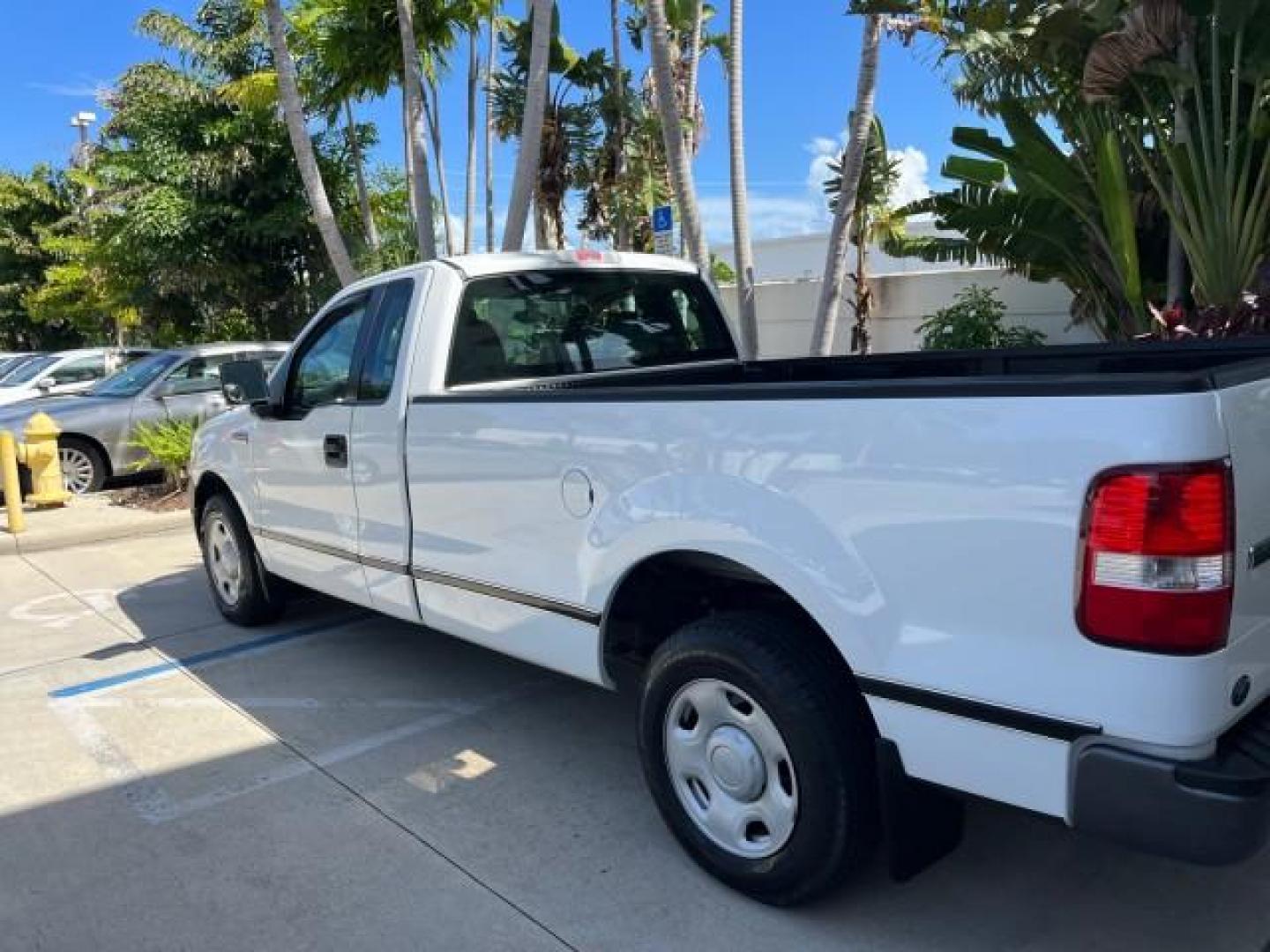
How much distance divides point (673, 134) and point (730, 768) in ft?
21.9

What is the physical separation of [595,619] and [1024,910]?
1.53m

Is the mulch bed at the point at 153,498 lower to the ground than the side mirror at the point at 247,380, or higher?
lower

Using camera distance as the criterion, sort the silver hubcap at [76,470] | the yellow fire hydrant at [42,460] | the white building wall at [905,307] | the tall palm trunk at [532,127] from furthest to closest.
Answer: the silver hubcap at [76,470] → the white building wall at [905,307] → the yellow fire hydrant at [42,460] → the tall palm trunk at [532,127]

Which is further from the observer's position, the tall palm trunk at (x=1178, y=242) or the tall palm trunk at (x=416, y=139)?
the tall palm trunk at (x=416, y=139)

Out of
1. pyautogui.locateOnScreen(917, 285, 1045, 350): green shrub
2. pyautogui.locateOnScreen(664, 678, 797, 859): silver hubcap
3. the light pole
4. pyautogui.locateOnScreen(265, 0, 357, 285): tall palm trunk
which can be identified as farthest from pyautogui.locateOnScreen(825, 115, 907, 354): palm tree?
the light pole

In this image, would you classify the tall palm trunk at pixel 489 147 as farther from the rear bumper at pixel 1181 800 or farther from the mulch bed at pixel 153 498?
the rear bumper at pixel 1181 800

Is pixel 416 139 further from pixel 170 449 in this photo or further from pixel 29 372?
pixel 29 372

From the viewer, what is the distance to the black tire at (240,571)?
5.80m

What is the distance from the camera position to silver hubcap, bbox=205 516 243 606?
19.4ft

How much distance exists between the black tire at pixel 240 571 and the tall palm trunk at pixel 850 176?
15.7ft

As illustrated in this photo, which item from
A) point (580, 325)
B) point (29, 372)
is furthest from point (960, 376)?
point (29, 372)

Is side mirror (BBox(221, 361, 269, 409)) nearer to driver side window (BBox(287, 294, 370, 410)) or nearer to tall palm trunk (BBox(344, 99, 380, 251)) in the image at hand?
driver side window (BBox(287, 294, 370, 410))

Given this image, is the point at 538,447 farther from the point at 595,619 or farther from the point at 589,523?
the point at 595,619

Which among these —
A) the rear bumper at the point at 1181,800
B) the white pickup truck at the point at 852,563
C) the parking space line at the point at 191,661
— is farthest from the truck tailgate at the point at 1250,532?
the parking space line at the point at 191,661
